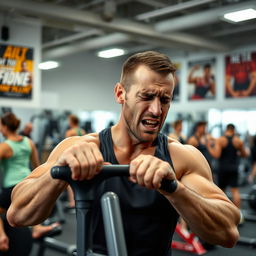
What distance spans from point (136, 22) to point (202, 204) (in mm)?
7052

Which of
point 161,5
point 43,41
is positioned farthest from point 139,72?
point 43,41

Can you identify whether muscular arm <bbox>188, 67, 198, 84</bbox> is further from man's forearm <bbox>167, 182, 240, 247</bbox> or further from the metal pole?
the metal pole

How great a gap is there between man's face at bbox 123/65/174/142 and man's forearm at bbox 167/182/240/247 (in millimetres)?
302

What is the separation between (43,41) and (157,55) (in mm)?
10016

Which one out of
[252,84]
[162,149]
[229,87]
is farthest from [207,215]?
[229,87]

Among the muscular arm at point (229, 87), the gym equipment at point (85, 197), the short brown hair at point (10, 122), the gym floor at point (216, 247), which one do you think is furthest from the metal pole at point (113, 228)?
the muscular arm at point (229, 87)

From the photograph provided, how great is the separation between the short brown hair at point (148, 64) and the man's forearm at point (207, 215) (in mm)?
476

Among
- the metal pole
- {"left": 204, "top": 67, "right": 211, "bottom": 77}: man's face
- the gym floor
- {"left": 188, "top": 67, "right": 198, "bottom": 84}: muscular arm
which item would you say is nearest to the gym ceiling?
{"left": 204, "top": 67, "right": 211, "bottom": 77}: man's face

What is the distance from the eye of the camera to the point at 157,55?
1.54 metres

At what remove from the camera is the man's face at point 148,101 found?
144 centimetres

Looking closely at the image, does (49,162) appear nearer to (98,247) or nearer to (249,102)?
(98,247)

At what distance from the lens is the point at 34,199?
1.33 metres

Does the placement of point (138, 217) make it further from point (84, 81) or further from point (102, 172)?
point (84, 81)

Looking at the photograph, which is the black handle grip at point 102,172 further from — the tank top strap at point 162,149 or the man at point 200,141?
the man at point 200,141
